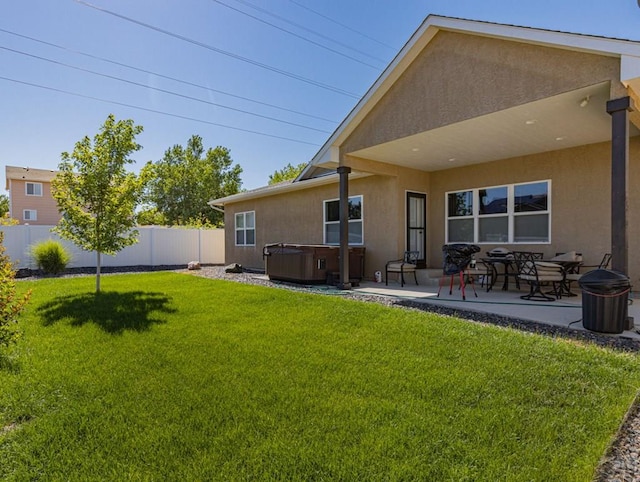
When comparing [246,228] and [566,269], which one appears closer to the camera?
[566,269]

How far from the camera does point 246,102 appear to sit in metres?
18.2

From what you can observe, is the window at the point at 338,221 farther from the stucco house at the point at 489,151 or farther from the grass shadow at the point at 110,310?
the grass shadow at the point at 110,310

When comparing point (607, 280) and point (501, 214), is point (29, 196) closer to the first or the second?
point (501, 214)

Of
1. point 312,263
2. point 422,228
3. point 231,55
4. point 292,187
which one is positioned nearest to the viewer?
point 312,263

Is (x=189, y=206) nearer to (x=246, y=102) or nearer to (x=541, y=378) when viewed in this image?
(x=246, y=102)

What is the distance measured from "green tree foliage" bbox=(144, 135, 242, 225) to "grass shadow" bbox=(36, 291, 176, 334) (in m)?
27.6

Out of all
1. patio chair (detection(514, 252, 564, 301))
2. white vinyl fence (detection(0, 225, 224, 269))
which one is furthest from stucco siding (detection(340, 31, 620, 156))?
white vinyl fence (detection(0, 225, 224, 269))

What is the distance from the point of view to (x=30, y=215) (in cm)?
2886

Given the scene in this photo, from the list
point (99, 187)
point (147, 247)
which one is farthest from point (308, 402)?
point (147, 247)

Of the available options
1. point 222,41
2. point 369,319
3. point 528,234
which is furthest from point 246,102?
point 369,319

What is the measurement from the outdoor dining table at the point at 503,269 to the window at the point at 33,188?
32.8 metres

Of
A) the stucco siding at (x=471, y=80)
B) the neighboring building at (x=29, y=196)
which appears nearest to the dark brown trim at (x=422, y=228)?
the stucco siding at (x=471, y=80)

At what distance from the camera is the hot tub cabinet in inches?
382

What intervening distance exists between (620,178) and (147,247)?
694 inches
